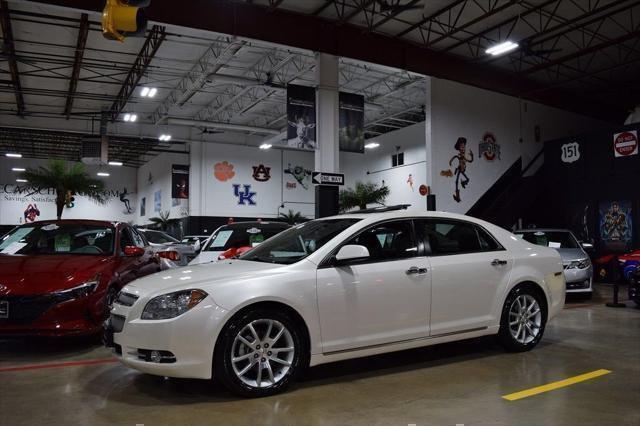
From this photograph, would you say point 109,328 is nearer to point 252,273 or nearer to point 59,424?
point 59,424

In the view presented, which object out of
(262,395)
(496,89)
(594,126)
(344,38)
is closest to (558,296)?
(262,395)

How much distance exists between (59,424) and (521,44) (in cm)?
1535

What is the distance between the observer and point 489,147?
1861 cm

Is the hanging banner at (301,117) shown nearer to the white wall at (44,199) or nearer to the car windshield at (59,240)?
the car windshield at (59,240)

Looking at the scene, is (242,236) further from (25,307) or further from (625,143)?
(625,143)

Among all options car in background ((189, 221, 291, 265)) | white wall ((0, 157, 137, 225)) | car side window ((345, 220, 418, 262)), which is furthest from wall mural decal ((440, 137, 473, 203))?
white wall ((0, 157, 137, 225))

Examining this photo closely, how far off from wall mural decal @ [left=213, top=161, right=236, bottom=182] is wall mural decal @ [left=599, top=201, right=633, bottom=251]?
718 inches

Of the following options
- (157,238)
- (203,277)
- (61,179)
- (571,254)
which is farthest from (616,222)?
(61,179)

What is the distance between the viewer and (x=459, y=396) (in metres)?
3.91

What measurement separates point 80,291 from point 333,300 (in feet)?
9.36

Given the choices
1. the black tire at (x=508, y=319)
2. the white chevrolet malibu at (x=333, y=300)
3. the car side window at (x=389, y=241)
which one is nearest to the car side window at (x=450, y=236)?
the white chevrolet malibu at (x=333, y=300)

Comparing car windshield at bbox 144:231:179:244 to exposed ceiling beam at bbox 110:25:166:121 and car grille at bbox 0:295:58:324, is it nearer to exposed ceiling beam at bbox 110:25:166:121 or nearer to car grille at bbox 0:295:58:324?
exposed ceiling beam at bbox 110:25:166:121

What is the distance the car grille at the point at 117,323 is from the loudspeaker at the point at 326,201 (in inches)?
390

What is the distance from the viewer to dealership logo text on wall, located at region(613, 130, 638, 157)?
51.5ft
